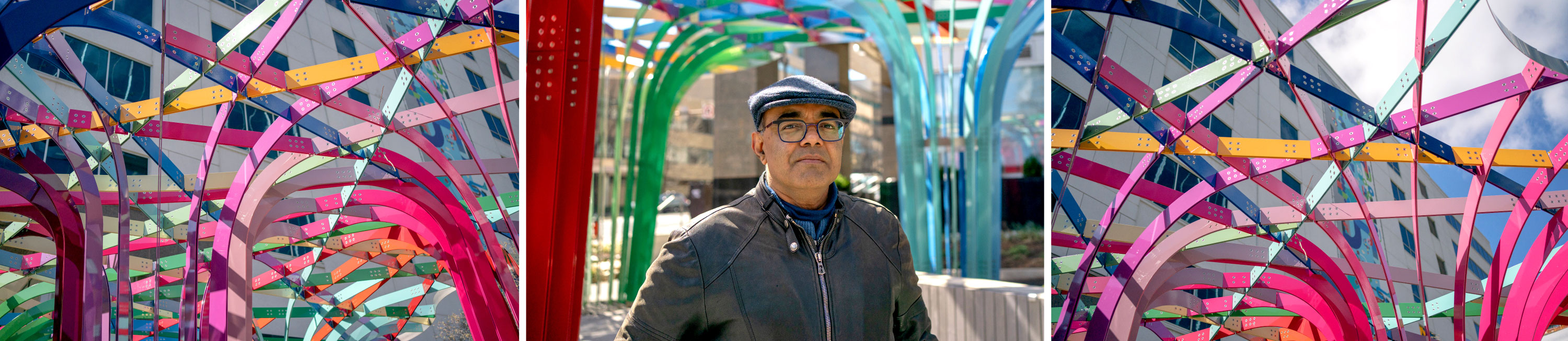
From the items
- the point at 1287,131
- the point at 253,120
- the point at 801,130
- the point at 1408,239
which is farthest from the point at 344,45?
the point at 1408,239

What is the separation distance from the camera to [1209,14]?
12.6 feet

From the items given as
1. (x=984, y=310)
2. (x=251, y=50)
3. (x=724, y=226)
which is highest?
(x=251, y=50)

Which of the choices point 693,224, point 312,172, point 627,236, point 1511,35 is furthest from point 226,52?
point 627,236

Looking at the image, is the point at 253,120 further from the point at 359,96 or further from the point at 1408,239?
the point at 1408,239

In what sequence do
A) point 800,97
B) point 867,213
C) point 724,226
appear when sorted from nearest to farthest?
1. point 800,97
2. point 724,226
3. point 867,213

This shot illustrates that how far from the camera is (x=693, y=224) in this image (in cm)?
237

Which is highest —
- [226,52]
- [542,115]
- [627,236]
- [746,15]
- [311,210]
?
[746,15]

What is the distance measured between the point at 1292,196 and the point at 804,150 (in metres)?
2.92

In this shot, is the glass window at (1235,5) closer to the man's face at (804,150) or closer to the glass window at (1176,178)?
the glass window at (1176,178)

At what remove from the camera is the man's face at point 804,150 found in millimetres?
2293

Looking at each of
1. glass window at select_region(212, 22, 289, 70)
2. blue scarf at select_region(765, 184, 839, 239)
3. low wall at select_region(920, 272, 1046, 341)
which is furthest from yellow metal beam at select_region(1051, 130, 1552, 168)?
glass window at select_region(212, 22, 289, 70)

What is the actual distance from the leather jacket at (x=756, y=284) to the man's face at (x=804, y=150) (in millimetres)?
128

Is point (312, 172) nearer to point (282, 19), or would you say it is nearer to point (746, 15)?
point (282, 19)

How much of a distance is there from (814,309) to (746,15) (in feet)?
37.2
